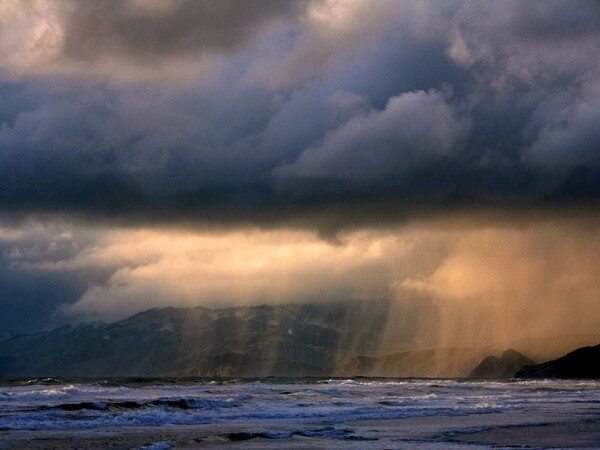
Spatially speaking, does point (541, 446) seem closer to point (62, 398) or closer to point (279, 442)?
point (279, 442)

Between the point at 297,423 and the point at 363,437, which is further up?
the point at 297,423

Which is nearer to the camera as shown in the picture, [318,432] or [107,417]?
[318,432]

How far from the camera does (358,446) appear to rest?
4184cm

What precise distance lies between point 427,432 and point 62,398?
4666 centimetres

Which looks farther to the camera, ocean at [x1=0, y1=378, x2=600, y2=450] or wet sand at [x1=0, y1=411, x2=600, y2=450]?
ocean at [x1=0, y1=378, x2=600, y2=450]

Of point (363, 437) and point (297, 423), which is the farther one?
point (297, 423)

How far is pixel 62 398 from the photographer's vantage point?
85562mm

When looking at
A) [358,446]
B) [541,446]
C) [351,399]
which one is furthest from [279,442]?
[351,399]

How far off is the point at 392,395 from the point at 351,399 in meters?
9.75

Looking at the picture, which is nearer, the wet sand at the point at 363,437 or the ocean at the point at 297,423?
the wet sand at the point at 363,437

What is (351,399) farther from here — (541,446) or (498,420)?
(541,446)

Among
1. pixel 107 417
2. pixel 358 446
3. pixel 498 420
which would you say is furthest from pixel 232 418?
pixel 358 446

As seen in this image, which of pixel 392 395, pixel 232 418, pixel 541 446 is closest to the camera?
pixel 541 446

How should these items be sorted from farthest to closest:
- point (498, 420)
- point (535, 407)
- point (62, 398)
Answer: point (62, 398) → point (535, 407) → point (498, 420)
